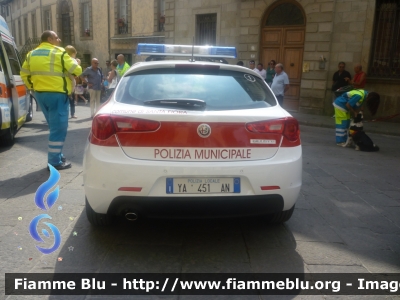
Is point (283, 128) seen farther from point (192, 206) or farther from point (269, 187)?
point (192, 206)

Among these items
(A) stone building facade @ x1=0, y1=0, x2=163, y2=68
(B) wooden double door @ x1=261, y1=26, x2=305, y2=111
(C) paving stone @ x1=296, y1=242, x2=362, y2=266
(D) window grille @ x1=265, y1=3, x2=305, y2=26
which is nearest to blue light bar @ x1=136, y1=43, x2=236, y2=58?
(C) paving stone @ x1=296, y1=242, x2=362, y2=266

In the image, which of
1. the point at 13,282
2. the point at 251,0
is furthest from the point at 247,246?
the point at 251,0

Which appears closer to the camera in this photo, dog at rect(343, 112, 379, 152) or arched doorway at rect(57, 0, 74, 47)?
dog at rect(343, 112, 379, 152)

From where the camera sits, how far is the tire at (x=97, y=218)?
3612mm

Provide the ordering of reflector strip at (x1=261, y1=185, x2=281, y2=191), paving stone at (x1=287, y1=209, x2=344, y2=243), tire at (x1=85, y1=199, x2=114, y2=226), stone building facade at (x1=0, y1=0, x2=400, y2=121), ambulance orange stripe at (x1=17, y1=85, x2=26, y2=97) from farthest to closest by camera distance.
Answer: stone building facade at (x1=0, y1=0, x2=400, y2=121), ambulance orange stripe at (x1=17, y1=85, x2=26, y2=97), paving stone at (x1=287, y1=209, x2=344, y2=243), tire at (x1=85, y1=199, x2=114, y2=226), reflector strip at (x1=261, y1=185, x2=281, y2=191)

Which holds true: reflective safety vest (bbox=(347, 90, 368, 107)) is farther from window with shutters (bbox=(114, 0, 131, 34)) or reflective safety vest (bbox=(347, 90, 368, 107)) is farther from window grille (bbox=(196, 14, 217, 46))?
window with shutters (bbox=(114, 0, 131, 34))

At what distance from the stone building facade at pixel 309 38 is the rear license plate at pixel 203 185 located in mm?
11848

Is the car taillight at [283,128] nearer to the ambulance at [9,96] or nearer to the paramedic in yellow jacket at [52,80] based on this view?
the paramedic in yellow jacket at [52,80]

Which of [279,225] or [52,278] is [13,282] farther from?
[279,225]

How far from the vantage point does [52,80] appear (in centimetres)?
565

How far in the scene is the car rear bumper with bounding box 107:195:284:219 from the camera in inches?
123

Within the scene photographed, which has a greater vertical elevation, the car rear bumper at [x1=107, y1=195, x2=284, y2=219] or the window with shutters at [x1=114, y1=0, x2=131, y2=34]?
the window with shutters at [x1=114, y1=0, x2=131, y2=34]

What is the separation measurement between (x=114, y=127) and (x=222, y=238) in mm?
1373

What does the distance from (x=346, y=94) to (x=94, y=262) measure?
6.82m
